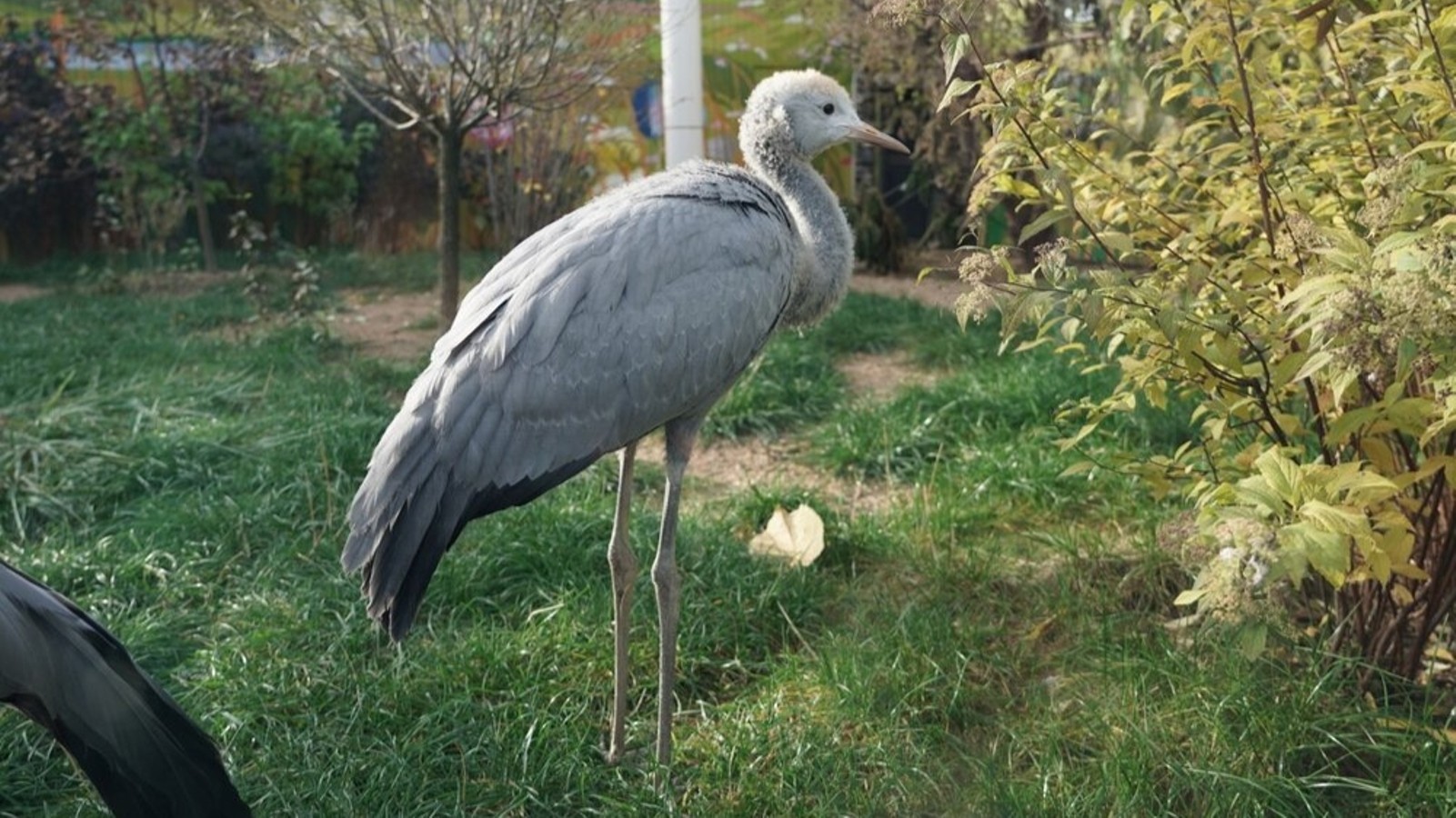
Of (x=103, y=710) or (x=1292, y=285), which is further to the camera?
(x=1292, y=285)

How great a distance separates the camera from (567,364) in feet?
10.7

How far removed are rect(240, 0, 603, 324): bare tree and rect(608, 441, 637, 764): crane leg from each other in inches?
131

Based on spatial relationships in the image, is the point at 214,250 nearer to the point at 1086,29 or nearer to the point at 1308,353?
the point at 1086,29

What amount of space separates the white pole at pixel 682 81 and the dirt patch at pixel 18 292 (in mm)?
4989

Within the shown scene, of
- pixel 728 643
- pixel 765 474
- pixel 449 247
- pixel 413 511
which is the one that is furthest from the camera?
pixel 449 247

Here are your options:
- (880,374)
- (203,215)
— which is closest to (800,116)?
(880,374)

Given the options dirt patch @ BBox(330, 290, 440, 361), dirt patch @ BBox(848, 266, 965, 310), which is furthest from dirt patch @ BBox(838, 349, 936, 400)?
dirt patch @ BBox(330, 290, 440, 361)

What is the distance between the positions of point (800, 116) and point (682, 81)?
4.11 metres

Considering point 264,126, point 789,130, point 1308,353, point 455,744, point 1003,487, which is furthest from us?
point 264,126

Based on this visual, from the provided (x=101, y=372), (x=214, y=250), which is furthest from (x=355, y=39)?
(x=214, y=250)

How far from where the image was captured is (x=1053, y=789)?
3.07 m

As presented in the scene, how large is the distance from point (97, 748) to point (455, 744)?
1.16 metres

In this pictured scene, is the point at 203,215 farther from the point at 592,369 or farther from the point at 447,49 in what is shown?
the point at 592,369

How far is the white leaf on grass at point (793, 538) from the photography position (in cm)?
441
